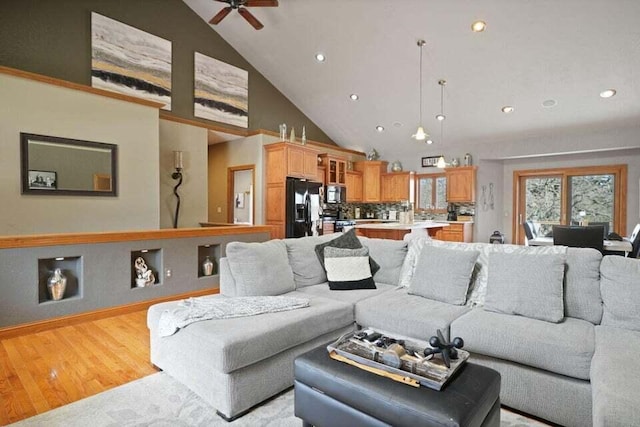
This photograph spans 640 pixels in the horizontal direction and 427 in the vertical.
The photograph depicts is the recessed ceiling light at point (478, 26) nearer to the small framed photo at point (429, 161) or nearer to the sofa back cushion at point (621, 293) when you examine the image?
the sofa back cushion at point (621, 293)

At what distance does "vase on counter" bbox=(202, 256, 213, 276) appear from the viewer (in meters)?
4.82

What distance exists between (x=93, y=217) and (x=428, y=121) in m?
6.46

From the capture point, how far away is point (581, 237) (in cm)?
419

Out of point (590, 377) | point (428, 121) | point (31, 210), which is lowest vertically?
point (590, 377)

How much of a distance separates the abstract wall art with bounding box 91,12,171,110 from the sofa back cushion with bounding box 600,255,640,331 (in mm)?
6186

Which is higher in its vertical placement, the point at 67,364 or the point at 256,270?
the point at 256,270

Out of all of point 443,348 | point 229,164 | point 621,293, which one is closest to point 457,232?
point 229,164

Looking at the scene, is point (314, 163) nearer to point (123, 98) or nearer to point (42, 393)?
point (123, 98)

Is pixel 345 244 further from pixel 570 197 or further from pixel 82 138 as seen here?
pixel 570 197

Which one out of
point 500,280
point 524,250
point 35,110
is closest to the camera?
point 500,280

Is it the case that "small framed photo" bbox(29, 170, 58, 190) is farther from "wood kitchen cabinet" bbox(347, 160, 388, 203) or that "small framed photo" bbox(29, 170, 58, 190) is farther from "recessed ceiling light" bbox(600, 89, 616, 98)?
"recessed ceiling light" bbox(600, 89, 616, 98)

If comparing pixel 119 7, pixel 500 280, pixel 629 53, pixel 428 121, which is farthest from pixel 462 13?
pixel 119 7

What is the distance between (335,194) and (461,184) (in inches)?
118

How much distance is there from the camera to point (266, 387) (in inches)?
84.0
